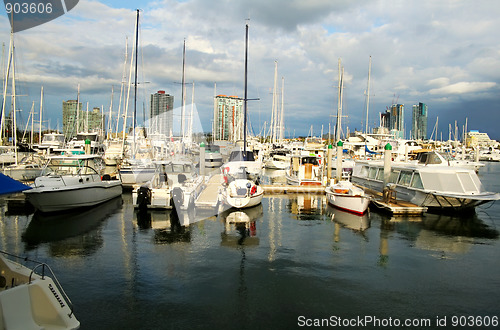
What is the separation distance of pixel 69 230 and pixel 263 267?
385 inches

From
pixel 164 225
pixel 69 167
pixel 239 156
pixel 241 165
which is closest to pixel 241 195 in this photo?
pixel 164 225

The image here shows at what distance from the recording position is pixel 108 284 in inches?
384

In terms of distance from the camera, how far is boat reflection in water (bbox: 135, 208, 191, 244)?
1470cm

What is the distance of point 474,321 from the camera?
8.05m

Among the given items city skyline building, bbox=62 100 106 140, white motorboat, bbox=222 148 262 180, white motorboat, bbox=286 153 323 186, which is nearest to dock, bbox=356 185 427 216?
white motorboat, bbox=286 153 323 186

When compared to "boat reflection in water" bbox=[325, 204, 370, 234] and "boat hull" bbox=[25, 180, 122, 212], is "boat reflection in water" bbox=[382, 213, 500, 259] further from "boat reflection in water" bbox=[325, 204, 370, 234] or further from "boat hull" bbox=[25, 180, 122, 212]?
"boat hull" bbox=[25, 180, 122, 212]

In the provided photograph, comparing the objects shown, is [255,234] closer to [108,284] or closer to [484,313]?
[108,284]

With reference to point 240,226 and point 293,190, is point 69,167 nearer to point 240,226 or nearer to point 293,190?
point 240,226

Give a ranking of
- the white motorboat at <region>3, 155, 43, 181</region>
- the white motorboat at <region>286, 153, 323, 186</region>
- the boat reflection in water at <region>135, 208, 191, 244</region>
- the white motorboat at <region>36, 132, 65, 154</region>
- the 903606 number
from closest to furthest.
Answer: the 903606 number, the boat reflection in water at <region>135, 208, 191, 244</region>, the white motorboat at <region>3, 155, 43, 181</region>, the white motorboat at <region>286, 153, 323, 186</region>, the white motorboat at <region>36, 132, 65, 154</region>

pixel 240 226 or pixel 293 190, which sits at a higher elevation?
pixel 293 190

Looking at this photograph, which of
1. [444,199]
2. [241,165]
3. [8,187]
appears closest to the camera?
[8,187]

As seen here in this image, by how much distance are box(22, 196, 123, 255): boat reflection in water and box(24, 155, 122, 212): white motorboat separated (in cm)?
61

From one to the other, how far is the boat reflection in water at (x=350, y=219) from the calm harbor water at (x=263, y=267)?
0.63ft

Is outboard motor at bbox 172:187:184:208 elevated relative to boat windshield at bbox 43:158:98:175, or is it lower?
lower
